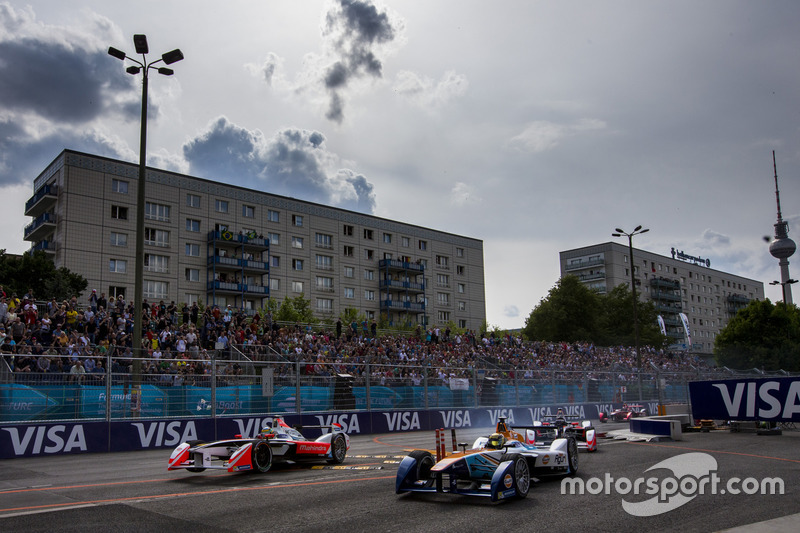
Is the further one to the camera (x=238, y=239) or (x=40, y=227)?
(x=238, y=239)

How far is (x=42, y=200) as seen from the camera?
165 feet

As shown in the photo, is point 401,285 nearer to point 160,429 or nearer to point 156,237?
point 156,237

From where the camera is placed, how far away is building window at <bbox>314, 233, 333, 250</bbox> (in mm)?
65812

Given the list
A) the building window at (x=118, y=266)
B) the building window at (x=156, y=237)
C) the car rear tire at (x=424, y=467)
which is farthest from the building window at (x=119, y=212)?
the car rear tire at (x=424, y=467)

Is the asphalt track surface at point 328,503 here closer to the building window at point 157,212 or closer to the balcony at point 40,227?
the balcony at point 40,227

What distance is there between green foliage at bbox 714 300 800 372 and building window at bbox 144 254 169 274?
53.0 m

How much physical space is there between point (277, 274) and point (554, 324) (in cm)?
3100

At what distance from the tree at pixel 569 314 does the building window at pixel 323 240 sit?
25396mm

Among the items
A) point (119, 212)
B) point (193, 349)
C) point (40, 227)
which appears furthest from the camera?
point (119, 212)

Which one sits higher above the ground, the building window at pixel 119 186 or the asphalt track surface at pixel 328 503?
the building window at pixel 119 186

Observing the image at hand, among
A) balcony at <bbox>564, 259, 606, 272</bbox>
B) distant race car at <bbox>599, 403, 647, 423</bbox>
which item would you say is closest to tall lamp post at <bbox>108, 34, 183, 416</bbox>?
distant race car at <bbox>599, 403, 647, 423</bbox>

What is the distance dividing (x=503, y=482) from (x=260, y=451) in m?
4.87

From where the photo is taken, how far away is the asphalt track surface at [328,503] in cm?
691

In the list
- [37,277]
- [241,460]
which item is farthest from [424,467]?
[37,277]
